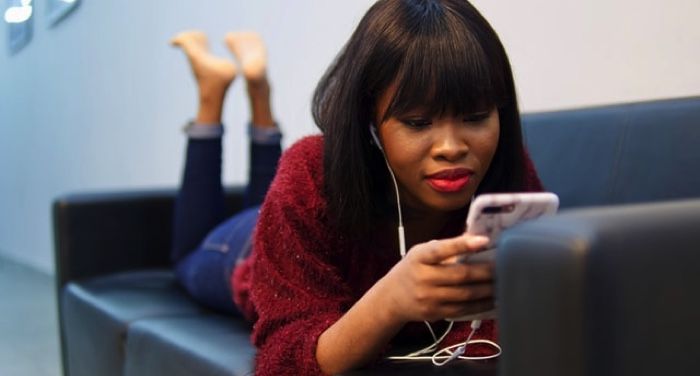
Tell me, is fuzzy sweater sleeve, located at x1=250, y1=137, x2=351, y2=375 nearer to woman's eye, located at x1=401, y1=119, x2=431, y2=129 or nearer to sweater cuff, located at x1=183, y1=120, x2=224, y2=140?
woman's eye, located at x1=401, y1=119, x2=431, y2=129

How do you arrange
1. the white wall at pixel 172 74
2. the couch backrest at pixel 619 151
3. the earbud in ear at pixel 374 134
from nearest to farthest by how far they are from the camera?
the earbud in ear at pixel 374 134, the couch backrest at pixel 619 151, the white wall at pixel 172 74

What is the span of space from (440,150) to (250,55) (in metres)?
1.04

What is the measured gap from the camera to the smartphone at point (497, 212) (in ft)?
1.87

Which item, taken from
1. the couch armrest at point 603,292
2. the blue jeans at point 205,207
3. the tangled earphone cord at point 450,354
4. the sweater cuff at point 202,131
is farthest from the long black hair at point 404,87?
the sweater cuff at point 202,131

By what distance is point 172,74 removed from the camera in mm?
2721

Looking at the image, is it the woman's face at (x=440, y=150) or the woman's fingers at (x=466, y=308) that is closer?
the woman's fingers at (x=466, y=308)

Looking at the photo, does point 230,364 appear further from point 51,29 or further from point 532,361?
point 51,29

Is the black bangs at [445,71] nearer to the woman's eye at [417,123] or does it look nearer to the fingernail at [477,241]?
the woman's eye at [417,123]

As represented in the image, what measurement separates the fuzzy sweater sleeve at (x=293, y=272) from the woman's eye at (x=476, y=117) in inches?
6.9

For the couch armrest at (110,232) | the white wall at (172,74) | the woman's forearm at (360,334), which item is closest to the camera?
the woman's forearm at (360,334)

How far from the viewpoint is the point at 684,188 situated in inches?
37.1

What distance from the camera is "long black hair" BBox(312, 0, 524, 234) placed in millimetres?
723

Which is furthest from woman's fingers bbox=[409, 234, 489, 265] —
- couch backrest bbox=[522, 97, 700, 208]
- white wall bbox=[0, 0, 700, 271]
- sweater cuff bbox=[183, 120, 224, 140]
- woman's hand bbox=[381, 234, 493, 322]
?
sweater cuff bbox=[183, 120, 224, 140]

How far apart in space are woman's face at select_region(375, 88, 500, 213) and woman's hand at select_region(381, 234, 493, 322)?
0.13m
